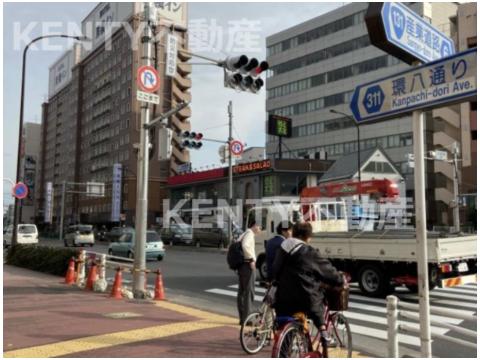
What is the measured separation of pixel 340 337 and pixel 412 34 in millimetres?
3723

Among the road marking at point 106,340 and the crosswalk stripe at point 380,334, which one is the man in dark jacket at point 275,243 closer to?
the road marking at point 106,340

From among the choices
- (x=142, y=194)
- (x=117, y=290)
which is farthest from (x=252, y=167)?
(x=117, y=290)

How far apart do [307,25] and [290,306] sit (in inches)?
2819

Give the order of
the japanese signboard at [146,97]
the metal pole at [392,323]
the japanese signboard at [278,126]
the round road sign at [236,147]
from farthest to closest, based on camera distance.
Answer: the japanese signboard at [278,126] → the round road sign at [236,147] → the japanese signboard at [146,97] → the metal pole at [392,323]

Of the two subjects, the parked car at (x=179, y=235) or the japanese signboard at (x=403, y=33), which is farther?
the parked car at (x=179, y=235)

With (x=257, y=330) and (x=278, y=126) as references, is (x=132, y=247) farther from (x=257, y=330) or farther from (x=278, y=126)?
(x=278, y=126)

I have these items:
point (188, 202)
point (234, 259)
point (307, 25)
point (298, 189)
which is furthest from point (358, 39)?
point (234, 259)

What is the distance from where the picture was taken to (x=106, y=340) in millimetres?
7137

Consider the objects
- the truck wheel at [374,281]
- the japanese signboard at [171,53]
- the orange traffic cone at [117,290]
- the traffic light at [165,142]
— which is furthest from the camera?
the traffic light at [165,142]

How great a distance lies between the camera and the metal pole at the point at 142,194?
39.2 feet

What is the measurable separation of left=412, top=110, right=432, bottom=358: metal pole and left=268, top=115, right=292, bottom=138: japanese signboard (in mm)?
57188

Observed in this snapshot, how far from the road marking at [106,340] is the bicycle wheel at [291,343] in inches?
109

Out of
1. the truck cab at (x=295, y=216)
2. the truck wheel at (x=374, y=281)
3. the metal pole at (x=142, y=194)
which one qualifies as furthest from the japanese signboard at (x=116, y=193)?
the truck wheel at (x=374, y=281)

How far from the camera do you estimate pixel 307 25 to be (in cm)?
7231
